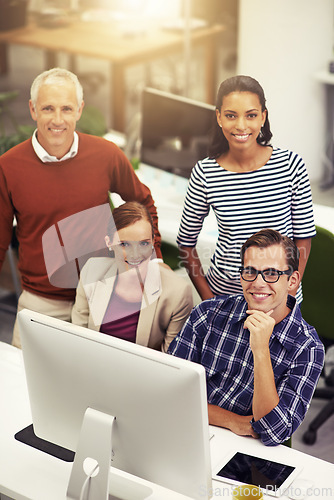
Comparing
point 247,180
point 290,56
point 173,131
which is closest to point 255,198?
point 247,180

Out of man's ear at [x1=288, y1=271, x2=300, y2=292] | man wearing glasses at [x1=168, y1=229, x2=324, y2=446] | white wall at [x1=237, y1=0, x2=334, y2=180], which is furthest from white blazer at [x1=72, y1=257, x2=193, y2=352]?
white wall at [x1=237, y1=0, x2=334, y2=180]

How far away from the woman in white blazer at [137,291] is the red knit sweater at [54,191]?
171 millimetres

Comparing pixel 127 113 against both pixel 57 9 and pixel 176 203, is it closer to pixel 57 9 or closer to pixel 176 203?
pixel 57 9

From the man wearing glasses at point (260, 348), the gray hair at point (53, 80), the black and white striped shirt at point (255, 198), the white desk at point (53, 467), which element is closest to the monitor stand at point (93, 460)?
the white desk at point (53, 467)

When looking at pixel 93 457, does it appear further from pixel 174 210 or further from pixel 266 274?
pixel 174 210

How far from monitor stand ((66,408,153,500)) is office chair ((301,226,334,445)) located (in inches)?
41.6

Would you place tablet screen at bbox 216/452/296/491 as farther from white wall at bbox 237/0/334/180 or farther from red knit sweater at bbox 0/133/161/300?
white wall at bbox 237/0/334/180

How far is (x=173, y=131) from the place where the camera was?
306 centimetres

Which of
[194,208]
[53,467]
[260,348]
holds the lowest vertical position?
[53,467]

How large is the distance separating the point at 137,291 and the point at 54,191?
16.4 inches

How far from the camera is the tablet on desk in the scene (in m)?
1.65

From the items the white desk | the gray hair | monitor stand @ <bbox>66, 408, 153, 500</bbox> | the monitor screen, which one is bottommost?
the white desk

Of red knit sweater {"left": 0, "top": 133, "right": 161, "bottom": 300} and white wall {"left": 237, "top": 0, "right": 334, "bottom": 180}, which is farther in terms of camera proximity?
white wall {"left": 237, "top": 0, "right": 334, "bottom": 180}

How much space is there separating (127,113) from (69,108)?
4564 millimetres
